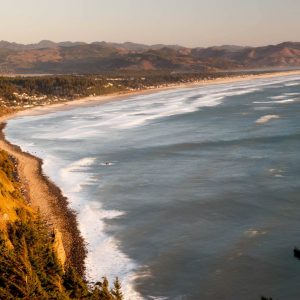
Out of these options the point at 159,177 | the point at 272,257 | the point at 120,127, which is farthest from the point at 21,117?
the point at 272,257

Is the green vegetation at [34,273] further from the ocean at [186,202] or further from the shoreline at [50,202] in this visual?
the ocean at [186,202]

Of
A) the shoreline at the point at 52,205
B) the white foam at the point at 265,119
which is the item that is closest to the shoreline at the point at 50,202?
the shoreline at the point at 52,205

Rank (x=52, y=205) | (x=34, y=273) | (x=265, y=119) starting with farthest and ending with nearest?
(x=265, y=119)
(x=52, y=205)
(x=34, y=273)

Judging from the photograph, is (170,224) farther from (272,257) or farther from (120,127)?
(120,127)

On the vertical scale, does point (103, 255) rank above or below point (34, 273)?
below

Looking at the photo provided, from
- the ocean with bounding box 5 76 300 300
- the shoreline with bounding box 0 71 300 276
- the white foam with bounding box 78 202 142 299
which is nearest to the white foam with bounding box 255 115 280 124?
the ocean with bounding box 5 76 300 300

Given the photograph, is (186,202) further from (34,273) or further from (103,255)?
(34,273)

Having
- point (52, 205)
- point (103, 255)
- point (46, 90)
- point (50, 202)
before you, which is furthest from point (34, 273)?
point (46, 90)
